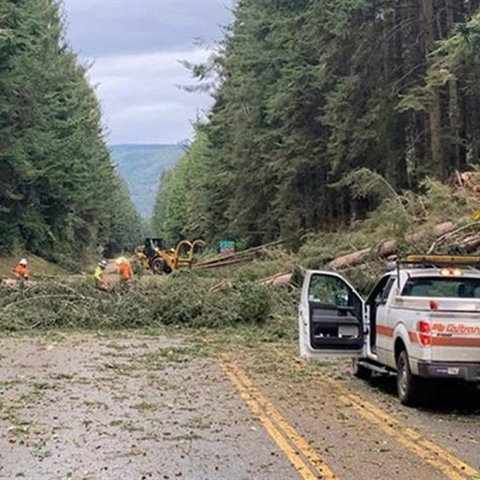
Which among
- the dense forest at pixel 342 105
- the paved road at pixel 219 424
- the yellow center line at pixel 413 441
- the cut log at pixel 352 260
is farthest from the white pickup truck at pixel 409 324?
the dense forest at pixel 342 105

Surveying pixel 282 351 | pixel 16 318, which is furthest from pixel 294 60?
pixel 282 351

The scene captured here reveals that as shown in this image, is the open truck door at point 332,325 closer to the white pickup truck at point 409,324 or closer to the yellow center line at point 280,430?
the white pickup truck at point 409,324

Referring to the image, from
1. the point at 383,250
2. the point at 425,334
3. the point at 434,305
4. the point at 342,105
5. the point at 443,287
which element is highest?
the point at 342,105

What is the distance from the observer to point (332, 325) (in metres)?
13.8

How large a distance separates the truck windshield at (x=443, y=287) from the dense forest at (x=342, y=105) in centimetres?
912

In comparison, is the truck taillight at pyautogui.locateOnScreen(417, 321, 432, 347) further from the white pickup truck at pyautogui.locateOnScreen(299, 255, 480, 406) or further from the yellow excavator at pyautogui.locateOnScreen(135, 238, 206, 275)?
the yellow excavator at pyautogui.locateOnScreen(135, 238, 206, 275)

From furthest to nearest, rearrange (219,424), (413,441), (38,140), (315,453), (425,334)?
(38,140) < (425,334) < (219,424) < (413,441) < (315,453)

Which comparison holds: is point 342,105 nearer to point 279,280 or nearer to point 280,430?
point 279,280

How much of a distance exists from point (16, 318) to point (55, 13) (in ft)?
153

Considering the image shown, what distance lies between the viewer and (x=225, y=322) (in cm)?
2312

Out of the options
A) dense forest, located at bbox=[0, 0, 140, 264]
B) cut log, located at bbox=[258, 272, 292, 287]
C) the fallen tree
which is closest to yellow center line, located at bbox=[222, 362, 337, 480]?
the fallen tree

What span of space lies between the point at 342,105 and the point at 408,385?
23763 mm

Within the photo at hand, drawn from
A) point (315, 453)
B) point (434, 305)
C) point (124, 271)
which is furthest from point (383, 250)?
point (315, 453)

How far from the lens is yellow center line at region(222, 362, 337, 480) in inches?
304
